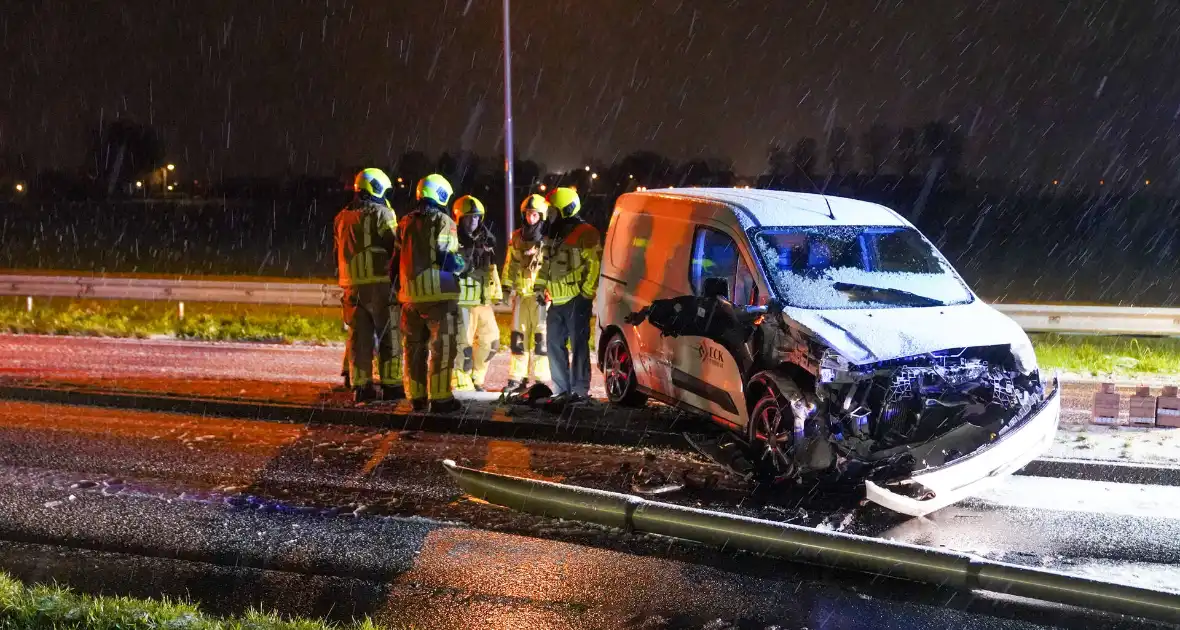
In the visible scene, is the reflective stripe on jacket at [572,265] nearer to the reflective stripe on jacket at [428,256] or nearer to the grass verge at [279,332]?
the reflective stripe on jacket at [428,256]

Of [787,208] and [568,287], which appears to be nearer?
[787,208]

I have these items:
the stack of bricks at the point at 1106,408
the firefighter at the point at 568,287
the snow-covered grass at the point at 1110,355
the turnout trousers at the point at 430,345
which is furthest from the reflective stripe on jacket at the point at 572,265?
the snow-covered grass at the point at 1110,355

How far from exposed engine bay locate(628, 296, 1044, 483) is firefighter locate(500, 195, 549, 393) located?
10.7 ft

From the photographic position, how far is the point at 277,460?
7.52 m

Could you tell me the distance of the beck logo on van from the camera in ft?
23.8

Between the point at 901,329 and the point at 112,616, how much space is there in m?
4.64

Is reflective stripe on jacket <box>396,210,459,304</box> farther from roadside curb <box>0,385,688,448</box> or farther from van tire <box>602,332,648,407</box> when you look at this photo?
van tire <box>602,332,648,407</box>

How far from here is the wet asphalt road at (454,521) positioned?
4969mm

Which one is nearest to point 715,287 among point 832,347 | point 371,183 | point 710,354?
point 710,354

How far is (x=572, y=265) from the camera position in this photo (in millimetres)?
8805

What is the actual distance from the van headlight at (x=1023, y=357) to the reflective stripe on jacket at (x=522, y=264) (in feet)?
13.7

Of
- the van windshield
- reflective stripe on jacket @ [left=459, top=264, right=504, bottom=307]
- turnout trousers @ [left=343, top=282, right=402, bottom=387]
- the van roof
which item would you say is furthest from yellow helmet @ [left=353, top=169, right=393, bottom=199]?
the van windshield

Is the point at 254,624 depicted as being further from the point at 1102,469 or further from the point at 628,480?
the point at 1102,469

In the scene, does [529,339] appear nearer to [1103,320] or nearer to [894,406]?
[894,406]
